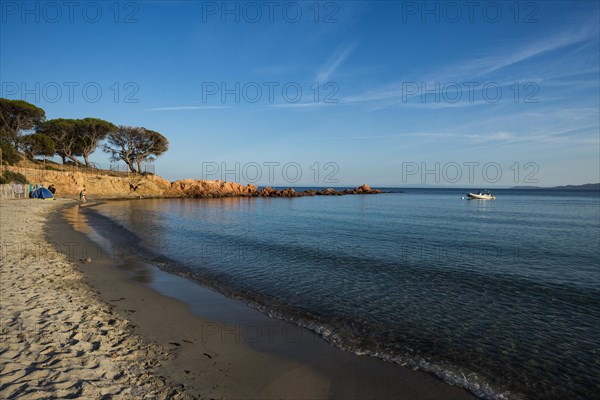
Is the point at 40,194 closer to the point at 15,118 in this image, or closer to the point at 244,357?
A: the point at 15,118

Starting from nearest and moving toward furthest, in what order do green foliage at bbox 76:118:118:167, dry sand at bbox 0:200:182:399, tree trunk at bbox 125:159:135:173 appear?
dry sand at bbox 0:200:182:399 < green foliage at bbox 76:118:118:167 < tree trunk at bbox 125:159:135:173

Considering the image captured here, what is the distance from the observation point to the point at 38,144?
67.1 metres

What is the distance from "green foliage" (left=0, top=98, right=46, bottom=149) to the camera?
62375mm

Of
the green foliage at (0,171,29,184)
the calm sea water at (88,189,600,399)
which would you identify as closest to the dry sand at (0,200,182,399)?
the calm sea water at (88,189,600,399)

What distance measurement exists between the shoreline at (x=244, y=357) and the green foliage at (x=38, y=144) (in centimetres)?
7620

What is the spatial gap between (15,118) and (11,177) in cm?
2602

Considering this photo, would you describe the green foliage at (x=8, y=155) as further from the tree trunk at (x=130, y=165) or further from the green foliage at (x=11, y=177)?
the tree trunk at (x=130, y=165)

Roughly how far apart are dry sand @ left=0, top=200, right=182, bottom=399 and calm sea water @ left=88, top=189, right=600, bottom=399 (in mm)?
3918

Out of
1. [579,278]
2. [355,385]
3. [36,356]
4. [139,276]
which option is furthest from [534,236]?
[36,356]

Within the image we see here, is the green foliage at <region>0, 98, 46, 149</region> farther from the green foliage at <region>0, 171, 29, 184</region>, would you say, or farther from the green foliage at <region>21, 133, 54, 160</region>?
the green foliage at <region>0, 171, 29, 184</region>

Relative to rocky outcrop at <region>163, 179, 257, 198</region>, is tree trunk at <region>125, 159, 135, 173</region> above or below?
above

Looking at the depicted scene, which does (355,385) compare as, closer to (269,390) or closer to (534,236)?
(269,390)

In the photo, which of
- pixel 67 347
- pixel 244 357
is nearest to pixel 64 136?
pixel 67 347

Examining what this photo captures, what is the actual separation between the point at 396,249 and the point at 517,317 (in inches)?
362
